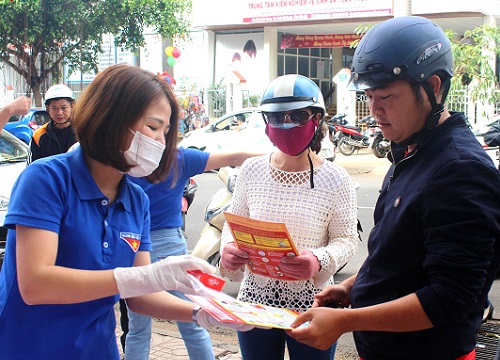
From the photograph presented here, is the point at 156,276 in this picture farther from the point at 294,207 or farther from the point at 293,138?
the point at 293,138

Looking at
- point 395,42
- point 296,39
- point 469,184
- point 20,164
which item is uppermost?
point 296,39

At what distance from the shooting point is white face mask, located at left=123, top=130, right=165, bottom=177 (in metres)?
2.16

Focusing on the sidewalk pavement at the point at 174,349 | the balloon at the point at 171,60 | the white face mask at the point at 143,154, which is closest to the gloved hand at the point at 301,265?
the white face mask at the point at 143,154

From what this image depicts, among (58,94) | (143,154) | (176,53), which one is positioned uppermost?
(176,53)

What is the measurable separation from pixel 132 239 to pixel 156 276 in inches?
9.1

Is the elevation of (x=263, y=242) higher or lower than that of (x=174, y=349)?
higher

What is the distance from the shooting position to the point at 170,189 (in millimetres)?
3852

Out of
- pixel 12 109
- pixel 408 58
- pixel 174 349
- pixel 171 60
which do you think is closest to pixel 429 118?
pixel 408 58

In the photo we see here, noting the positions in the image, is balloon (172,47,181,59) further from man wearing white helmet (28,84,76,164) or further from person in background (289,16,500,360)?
person in background (289,16,500,360)

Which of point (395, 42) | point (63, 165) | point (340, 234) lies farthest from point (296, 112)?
point (63, 165)

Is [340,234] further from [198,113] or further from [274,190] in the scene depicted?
[198,113]

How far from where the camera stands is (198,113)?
2539cm

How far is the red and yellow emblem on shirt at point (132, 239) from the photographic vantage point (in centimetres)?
217

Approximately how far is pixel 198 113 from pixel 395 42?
77.6 feet
